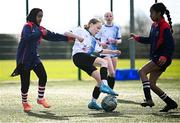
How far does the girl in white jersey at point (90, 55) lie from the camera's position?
862 centimetres

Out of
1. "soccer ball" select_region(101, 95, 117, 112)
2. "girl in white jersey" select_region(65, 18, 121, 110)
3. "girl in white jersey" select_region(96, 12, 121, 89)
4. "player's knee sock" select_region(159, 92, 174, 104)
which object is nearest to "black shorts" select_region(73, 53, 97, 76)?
"girl in white jersey" select_region(65, 18, 121, 110)

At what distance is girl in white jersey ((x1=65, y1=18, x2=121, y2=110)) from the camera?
862 cm

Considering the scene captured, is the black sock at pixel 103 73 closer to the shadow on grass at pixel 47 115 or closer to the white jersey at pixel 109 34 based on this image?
the shadow on grass at pixel 47 115

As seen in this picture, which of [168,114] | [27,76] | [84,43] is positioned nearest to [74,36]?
[84,43]

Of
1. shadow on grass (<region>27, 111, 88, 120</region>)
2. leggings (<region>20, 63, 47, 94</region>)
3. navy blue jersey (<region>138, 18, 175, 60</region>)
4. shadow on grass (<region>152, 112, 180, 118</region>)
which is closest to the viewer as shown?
shadow on grass (<region>27, 111, 88, 120</region>)

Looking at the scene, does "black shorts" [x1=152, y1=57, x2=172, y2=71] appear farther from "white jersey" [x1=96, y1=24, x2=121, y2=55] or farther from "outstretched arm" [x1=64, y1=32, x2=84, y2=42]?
"white jersey" [x1=96, y1=24, x2=121, y2=55]

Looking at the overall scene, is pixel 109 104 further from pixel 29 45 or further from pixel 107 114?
pixel 29 45

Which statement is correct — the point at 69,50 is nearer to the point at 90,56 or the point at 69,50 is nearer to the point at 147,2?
the point at 147,2

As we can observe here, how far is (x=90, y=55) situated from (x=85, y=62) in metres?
0.19

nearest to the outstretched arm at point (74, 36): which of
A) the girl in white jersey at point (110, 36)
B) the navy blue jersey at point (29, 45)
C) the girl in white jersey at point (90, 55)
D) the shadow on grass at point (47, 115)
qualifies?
the girl in white jersey at point (90, 55)

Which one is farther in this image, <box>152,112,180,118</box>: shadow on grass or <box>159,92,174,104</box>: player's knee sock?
<box>159,92,174,104</box>: player's knee sock

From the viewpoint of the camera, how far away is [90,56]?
874 cm

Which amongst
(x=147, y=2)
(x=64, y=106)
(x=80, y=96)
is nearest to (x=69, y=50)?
(x=147, y=2)

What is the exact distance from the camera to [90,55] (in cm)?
879
